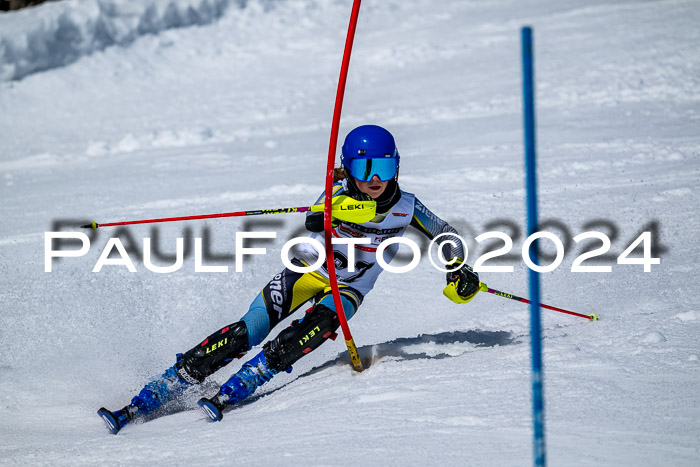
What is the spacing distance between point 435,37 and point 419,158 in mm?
5857

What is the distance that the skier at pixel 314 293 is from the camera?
352 cm

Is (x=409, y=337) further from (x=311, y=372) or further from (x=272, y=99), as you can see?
(x=272, y=99)

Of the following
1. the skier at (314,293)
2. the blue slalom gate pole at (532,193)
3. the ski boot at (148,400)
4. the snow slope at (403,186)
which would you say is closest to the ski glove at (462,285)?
the skier at (314,293)

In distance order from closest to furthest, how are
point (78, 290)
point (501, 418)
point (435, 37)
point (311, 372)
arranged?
point (501, 418)
point (311, 372)
point (78, 290)
point (435, 37)

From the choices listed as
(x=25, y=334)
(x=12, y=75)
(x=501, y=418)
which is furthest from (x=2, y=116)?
(x=501, y=418)

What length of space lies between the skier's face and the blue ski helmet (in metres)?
0.03

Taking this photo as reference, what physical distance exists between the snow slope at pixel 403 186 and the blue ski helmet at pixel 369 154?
2.96 feet

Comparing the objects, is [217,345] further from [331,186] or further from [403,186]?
[403,186]

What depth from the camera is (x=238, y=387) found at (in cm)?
346

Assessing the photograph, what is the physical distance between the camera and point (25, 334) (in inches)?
191

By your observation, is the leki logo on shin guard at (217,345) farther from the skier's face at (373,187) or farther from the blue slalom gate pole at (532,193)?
the blue slalom gate pole at (532,193)

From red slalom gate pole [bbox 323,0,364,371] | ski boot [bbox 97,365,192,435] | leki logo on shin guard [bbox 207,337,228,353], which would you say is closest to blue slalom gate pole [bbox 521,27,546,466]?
red slalom gate pole [bbox 323,0,364,371]

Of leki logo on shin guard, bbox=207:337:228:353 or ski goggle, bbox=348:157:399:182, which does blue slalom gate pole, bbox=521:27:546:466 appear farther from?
leki logo on shin guard, bbox=207:337:228:353

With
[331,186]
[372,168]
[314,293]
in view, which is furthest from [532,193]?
[314,293]
